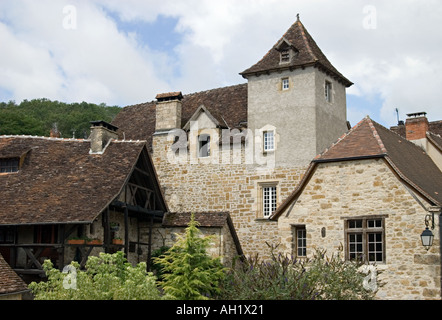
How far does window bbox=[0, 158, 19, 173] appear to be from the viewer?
74.3 ft

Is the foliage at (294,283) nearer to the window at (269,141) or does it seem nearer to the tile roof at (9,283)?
the tile roof at (9,283)

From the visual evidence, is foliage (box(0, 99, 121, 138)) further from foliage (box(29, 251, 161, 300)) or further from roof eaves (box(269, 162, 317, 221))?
foliage (box(29, 251, 161, 300))

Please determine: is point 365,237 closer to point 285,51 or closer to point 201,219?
point 201,219

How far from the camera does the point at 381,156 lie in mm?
17391

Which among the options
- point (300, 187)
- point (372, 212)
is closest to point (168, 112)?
point (300, 187)

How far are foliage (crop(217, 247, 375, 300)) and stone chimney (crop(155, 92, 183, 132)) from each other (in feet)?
42.4

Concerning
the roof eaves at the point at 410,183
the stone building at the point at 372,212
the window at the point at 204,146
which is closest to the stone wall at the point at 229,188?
the window at the point at 204,146

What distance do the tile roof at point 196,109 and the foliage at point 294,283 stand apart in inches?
478

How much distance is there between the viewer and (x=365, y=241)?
17375 millimetres

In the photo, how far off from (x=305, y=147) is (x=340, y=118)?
10.6 ft

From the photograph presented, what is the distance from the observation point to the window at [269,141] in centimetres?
2547

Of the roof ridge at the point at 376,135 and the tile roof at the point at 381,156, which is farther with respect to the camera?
the roof ridge at the point at 376,135
